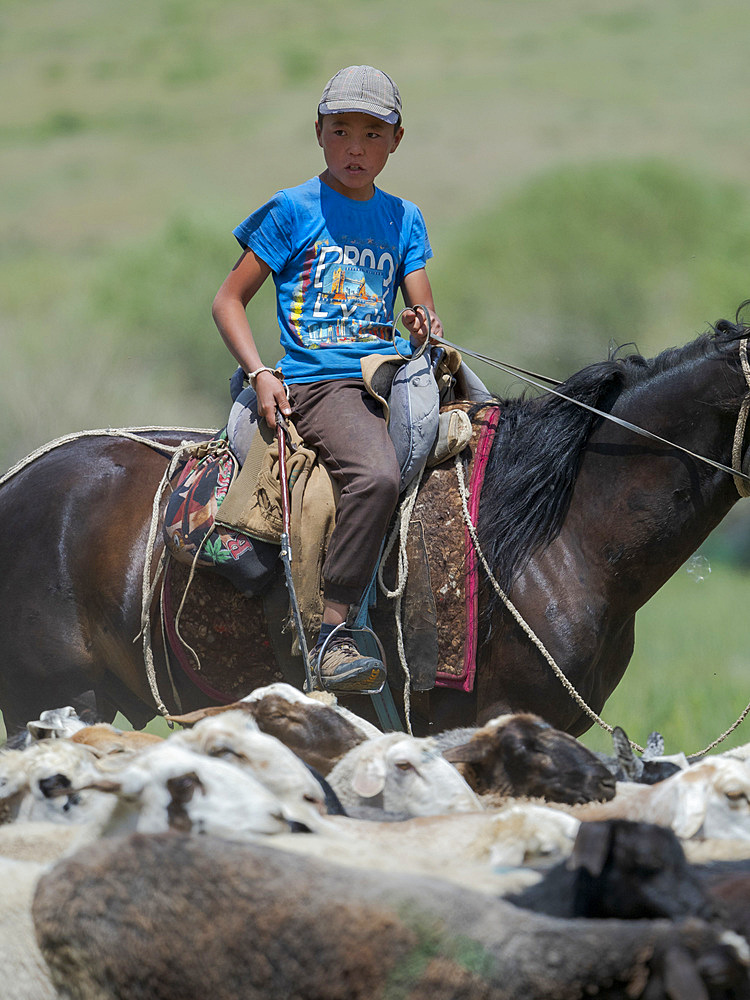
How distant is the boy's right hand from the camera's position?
434 cm

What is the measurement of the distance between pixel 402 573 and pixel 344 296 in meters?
1.15

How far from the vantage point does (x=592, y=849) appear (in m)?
2.05

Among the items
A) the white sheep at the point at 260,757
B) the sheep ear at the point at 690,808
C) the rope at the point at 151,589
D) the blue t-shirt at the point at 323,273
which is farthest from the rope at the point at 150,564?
the sheep ear at the point at 690,808

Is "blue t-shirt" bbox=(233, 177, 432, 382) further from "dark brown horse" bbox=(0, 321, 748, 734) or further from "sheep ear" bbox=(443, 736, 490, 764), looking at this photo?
"sheep ear" bbox=(443, 736, 490, 764)

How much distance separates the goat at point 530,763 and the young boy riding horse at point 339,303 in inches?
42.4

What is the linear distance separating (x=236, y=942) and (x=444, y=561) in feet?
7.98

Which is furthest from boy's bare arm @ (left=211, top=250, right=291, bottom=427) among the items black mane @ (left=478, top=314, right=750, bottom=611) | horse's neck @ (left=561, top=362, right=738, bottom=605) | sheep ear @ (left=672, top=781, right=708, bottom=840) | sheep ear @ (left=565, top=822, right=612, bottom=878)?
sheep ear @ (left=565, top=822, right=612, bottom=878)

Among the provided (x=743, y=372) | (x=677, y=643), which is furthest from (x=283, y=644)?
(x=677, y=643)

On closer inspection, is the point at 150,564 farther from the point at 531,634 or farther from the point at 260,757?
the point at 260,757

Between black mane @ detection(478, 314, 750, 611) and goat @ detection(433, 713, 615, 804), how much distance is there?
118cm

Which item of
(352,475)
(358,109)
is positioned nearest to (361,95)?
(358,109)

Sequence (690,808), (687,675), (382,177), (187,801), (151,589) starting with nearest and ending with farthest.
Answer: (187,801) → (690,808) → (151,589) → (687,675) → (382,177)

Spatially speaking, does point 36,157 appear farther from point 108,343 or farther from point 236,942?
point 236,942

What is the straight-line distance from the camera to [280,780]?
266 cm
